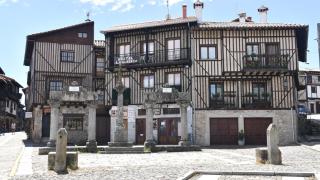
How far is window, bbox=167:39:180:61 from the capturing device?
29812 millimetres

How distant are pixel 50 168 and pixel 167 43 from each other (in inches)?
762

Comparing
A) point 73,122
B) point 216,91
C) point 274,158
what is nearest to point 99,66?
Answer: point 73,122

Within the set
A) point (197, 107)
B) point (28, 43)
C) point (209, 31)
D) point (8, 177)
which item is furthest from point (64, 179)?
point (28, 43)

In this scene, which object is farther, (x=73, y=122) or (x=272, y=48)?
(x=73, y=122)

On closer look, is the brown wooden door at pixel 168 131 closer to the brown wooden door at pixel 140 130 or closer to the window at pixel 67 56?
the brown wooden door at pixel 140 130

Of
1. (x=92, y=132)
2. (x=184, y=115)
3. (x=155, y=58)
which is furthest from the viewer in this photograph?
(x=155, y=58)

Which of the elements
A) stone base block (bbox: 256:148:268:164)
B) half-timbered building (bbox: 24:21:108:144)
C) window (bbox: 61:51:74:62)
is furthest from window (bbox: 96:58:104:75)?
stone base block (bbox: 256:148:268:164)

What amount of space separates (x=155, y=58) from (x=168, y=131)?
18.6 ft

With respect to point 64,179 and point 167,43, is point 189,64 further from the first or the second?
point 64,179

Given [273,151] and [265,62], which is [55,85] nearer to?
[265,62]

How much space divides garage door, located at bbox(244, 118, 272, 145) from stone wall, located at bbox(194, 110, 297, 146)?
470 mm

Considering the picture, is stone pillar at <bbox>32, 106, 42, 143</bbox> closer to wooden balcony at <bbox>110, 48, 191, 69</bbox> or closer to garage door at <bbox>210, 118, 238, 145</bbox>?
wooden balcony at <bbox>110, 48, 191, 69</bbox>

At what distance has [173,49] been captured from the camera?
30.0m

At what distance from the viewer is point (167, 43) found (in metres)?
30.3
